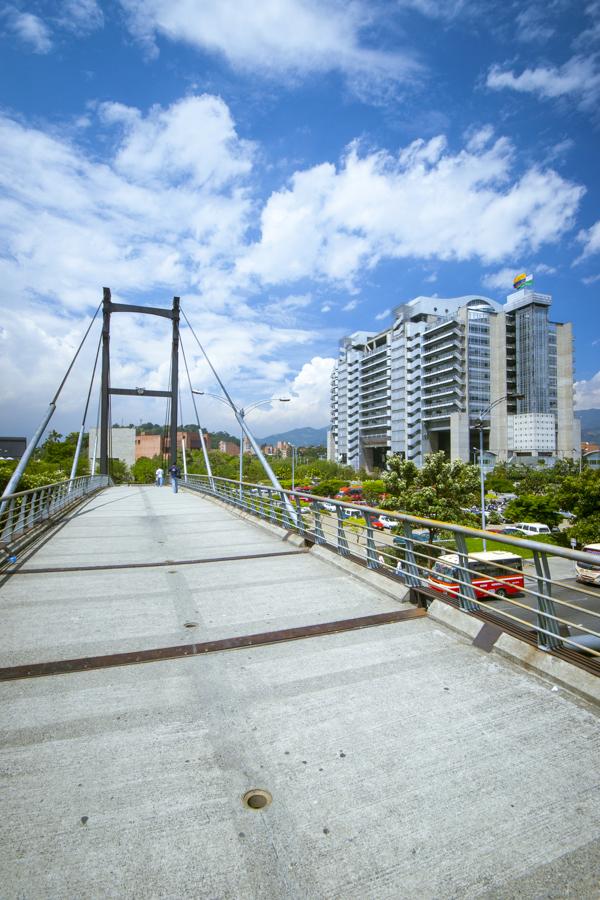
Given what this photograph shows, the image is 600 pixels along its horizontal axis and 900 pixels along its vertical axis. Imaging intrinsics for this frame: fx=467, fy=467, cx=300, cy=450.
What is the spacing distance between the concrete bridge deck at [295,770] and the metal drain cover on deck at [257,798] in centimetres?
4

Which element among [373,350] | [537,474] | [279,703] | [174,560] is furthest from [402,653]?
[373,350]

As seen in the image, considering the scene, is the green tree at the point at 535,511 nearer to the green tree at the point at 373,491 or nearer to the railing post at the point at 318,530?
the green tree at the point at 373,491

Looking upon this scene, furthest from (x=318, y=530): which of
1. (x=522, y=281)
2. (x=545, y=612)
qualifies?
(x=522, y=281)

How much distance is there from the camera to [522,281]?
107375 mm

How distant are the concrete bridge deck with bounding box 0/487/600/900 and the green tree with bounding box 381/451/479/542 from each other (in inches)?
895

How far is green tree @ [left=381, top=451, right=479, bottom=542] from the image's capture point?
26827 mm

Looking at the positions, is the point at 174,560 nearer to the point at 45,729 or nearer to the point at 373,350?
the point at 45,729

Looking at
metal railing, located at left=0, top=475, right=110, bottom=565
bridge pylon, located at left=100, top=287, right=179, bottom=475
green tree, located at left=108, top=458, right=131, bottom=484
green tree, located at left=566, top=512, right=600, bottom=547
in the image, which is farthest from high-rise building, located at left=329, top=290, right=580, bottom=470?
metal railing, located at left=0, top=475, right=110, bottom=565

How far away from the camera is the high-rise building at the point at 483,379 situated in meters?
101

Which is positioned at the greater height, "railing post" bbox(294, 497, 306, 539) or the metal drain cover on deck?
"railing post" bbox(294, 497, 306, 539)

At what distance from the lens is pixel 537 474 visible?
224 feet

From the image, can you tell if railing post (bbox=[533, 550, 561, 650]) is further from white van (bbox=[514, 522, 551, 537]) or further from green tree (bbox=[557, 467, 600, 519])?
white van (bbox=[514, 522, 551, 537])

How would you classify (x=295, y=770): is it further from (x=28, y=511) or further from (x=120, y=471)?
(x=120, y=471)

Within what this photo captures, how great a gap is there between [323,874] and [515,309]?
119910 mm
